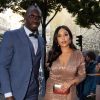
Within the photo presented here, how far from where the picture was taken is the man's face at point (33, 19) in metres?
4.32

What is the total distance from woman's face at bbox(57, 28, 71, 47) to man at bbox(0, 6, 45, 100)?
0.34m

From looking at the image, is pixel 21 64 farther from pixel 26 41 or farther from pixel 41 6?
pixel 41 6

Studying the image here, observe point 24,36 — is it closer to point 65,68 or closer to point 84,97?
point 65,68

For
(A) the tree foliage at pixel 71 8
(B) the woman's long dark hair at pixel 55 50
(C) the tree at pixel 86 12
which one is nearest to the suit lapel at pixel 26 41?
(B) the woman's long dark hair at pixel 55 50

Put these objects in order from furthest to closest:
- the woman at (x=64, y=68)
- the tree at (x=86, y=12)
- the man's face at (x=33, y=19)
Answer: the tree at (x=86, y=12) < the woman at (x=64, y=68) < the man's face at (x=33, y=19)

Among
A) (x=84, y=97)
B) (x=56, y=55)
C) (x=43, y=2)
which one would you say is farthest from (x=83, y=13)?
(x=56, y=55)

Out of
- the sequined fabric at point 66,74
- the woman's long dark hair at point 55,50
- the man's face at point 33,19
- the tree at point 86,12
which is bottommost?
the sequined fabric at point 66,74

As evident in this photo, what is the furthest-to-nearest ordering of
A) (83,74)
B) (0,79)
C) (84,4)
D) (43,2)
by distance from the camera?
(84,4) < (43,2) < (83,74) < (0,79)

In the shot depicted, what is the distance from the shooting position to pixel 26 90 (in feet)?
14.1

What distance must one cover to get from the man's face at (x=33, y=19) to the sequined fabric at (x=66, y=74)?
1.82 ft

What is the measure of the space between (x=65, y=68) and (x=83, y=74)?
199 millimetres

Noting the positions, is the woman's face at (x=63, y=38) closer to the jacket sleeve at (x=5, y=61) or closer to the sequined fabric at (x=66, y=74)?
the sequined fabric at (x=66, y=74)

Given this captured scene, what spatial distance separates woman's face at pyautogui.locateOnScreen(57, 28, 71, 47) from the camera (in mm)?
4644

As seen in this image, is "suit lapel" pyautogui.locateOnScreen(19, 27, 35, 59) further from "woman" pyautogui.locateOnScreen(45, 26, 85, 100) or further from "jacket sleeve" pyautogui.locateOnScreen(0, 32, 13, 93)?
"woman" pyautogui.locateOnScreen(45, 26, 85, 100)
